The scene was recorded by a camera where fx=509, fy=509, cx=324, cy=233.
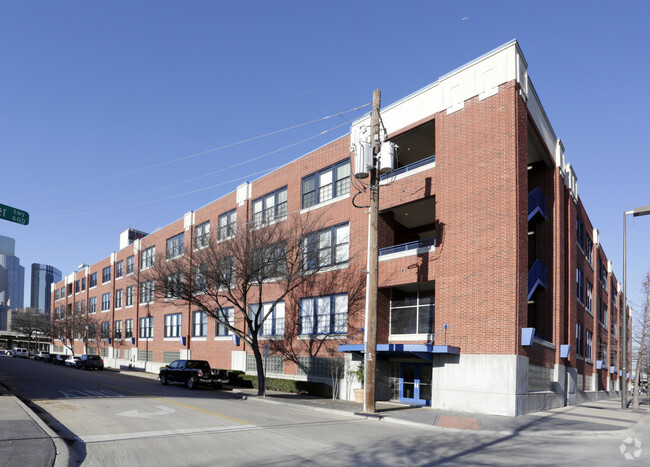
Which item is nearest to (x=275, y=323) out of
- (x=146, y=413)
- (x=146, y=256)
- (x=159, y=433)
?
(x=146, y=413)

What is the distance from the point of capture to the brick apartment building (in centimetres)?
1891

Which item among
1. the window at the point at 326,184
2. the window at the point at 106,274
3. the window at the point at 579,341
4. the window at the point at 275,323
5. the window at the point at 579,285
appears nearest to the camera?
the window at the point at 326,184

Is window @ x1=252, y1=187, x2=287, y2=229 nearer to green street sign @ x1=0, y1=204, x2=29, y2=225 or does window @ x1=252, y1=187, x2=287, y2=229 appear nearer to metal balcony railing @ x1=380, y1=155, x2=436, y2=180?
metal balcony railing @ x1=380, y1=155, x2=436, y2=180

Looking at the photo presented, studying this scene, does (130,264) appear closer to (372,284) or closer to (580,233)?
(372,284)

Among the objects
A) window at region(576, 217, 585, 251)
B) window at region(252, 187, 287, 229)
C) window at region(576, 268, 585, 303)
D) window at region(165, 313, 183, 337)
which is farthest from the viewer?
window at region(165, 313, 183, 337)

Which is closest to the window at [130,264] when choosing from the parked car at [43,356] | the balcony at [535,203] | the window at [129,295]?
the window at [129,295]

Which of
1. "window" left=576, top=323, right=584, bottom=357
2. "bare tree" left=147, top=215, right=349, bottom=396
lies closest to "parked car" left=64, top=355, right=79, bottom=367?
"bare tree" left=147, top=215, right=349, bottom=396

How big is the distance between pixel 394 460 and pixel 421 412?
8.85 m

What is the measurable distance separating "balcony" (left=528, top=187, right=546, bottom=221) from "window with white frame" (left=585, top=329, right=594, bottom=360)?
47.8 feet

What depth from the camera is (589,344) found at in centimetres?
3641

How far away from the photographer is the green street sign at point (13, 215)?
591 inches

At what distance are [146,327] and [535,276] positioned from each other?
129 feet

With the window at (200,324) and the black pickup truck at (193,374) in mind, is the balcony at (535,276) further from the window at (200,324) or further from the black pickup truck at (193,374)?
the window at (200,324)

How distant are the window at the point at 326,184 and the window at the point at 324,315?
17.9ft
